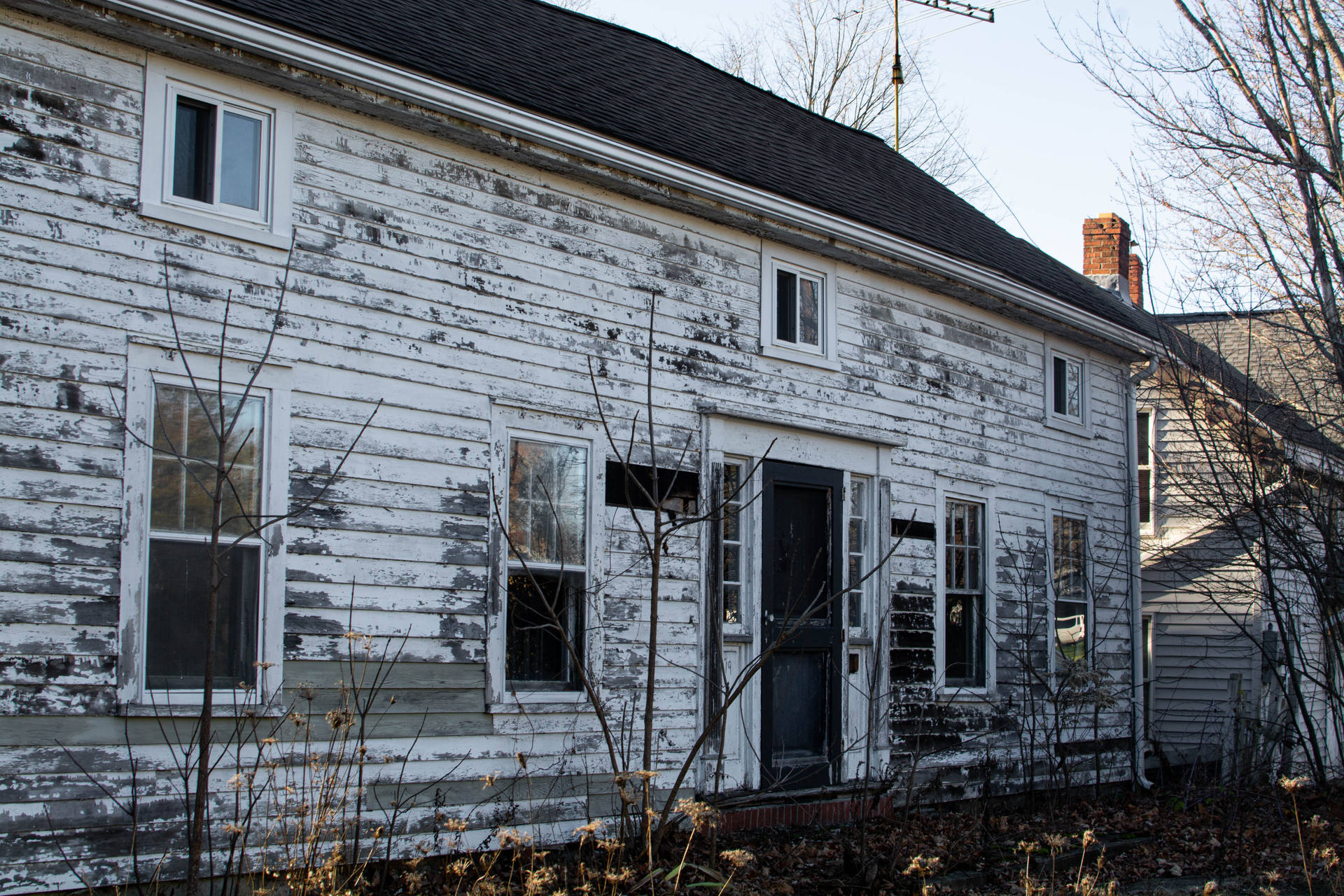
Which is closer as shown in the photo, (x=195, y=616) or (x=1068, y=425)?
(x=195, y=616)

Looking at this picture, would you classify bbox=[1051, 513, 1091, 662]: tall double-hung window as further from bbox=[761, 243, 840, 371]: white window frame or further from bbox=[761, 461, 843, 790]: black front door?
bbox=[761, 243, 840, 371]: white window frame

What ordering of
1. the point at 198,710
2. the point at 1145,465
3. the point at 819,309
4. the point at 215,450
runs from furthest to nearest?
1. the point at 1145,465
2. the point at 819,309
3. the point at 215,450
4. the point at 198,710

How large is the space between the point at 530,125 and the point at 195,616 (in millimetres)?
3651

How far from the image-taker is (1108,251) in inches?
886

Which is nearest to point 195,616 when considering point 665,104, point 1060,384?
point 665,104

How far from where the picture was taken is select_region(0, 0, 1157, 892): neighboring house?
602 cm

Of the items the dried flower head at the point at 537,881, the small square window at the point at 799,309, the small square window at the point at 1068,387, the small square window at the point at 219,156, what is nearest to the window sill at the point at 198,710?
the dried flower head at the point at 537,881

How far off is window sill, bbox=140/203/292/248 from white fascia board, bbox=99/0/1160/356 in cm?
95

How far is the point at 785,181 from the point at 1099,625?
6757mm

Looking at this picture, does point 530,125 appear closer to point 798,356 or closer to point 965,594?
point 798,356

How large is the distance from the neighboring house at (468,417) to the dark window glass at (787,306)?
0.11 ft

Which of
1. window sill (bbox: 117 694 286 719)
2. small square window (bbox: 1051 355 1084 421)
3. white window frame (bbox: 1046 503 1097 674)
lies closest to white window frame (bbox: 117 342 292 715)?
window sill (bbox: 117 694 286 719)

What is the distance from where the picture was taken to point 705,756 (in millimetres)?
8633

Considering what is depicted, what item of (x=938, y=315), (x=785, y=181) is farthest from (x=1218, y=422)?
(x=785, y=181)
